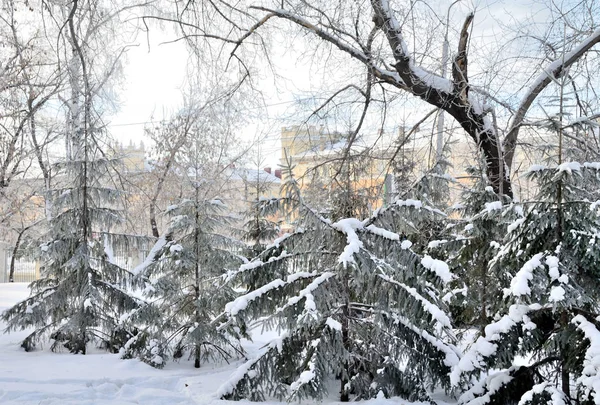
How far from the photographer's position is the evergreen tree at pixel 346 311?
5.23m

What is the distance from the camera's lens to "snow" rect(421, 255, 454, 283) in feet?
15.9

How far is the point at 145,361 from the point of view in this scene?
798cm

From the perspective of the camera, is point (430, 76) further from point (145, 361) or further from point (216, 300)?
point (145, 361)

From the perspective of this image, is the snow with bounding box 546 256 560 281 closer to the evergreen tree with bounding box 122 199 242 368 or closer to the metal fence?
the evergreen tree with bounding box 122 199 242 368

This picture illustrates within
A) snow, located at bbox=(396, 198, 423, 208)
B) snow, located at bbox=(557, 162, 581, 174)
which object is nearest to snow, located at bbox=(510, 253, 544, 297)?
snow, located at bbox=(557, 162, 581, 174)

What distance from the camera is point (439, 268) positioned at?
195 inches

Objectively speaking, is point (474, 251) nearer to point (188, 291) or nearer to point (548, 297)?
point (188, 291)

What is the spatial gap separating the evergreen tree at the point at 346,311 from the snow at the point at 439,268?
11 mm

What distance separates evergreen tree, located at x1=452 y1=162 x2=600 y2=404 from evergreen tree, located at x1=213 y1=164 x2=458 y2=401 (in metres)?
0.81

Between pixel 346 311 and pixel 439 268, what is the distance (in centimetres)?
132

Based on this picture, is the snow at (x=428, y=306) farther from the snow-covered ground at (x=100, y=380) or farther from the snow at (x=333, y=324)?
the snow-covered ground at (x=100, y=380)

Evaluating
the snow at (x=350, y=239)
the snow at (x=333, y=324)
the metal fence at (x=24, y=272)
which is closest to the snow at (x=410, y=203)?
the snow at (x=350, y=239)

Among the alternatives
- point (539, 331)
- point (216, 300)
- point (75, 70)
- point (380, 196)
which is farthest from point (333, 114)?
point (539, 331)

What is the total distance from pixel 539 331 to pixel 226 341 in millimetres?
5064
